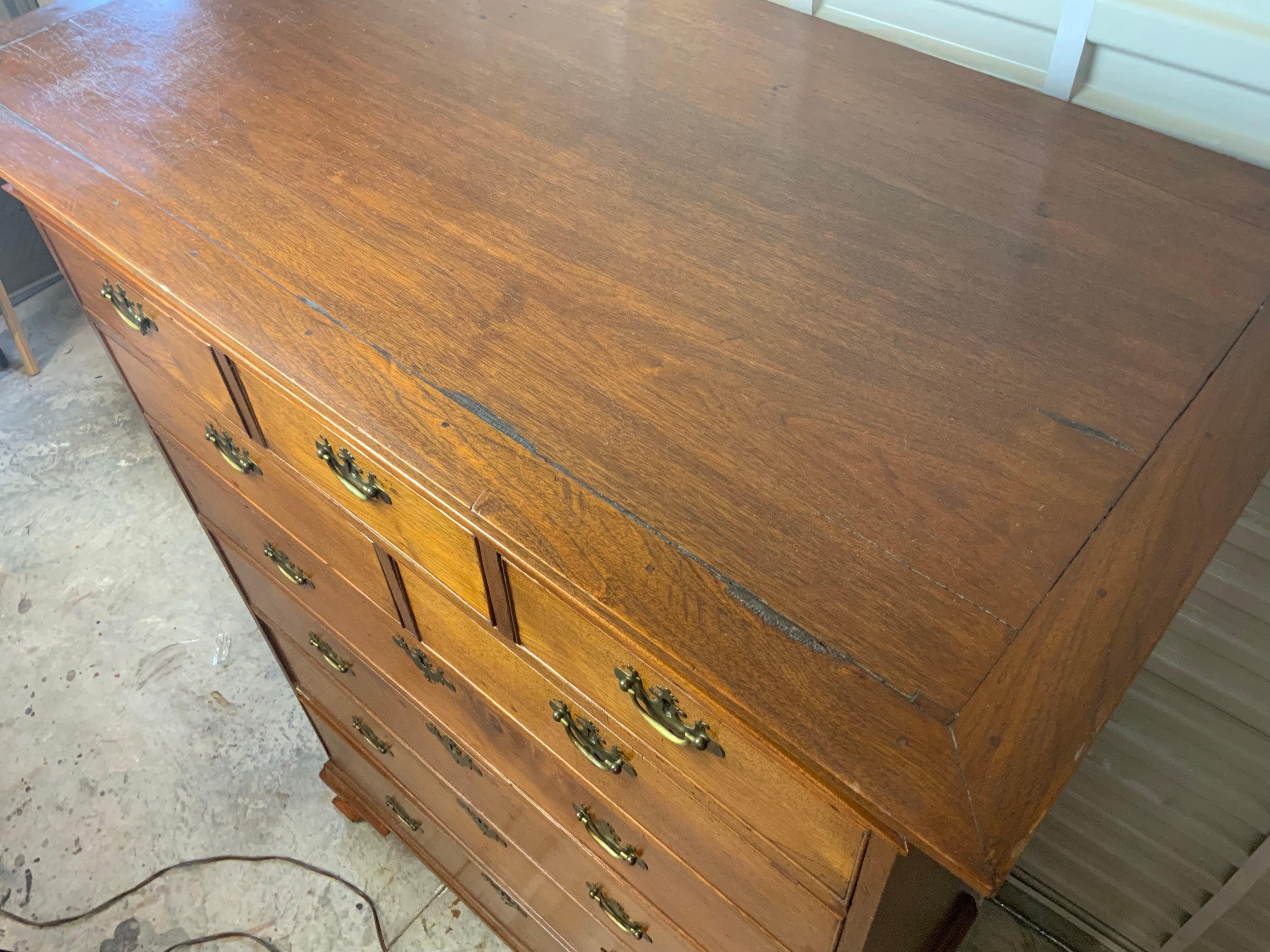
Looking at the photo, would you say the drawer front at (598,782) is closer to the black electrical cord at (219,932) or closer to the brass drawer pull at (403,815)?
the brass drawer pull at (403,815)

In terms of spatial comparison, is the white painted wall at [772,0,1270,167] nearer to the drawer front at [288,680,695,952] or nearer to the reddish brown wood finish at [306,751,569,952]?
the drawer front at [288,680,695,952]

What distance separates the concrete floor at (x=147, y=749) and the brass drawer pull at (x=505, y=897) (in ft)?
0.44

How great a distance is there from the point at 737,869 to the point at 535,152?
62 centimetres

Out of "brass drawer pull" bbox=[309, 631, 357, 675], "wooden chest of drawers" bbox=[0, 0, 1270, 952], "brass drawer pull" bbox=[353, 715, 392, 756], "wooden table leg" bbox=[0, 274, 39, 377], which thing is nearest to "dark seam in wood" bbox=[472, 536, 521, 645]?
"wooden chest of drawers" bbox=[0, 0, 1270, 952]

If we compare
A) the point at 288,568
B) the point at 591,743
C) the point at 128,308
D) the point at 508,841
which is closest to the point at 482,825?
the point at 508,841

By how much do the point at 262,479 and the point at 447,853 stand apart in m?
0.73

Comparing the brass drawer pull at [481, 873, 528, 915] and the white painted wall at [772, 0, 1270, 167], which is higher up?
the white painted wall at [772, 0, 1270, 167]

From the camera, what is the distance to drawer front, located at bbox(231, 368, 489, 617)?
67 cm

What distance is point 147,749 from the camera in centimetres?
167

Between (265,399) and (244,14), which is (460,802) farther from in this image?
(244,14)

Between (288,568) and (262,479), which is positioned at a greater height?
(262,479)

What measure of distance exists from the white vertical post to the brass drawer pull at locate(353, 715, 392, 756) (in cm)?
113

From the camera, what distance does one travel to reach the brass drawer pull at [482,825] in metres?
1.16

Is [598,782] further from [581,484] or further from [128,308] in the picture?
[128,308]
